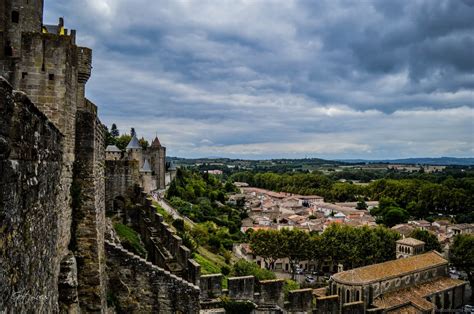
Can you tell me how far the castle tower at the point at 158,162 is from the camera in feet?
232

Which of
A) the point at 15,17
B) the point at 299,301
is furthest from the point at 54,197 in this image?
the point at 299,301

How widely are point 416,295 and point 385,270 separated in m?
4.38

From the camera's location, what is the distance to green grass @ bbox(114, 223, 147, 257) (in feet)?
62.2

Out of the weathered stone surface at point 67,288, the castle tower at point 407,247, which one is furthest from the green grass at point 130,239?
the castle tower at point 407,247

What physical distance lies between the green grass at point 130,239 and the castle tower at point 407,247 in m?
51.4

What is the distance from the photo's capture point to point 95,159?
12969 millimetres

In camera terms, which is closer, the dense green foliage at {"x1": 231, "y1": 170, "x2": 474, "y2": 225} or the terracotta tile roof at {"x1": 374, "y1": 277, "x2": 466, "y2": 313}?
the terracotta tile roof at {"x1": 374, "y1": 277, "x2": 466, "y2": 313}

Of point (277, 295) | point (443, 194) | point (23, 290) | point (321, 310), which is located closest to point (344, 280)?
point (321, 310)

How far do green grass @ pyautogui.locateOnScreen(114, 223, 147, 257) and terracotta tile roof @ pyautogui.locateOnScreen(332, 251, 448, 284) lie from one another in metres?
29.4

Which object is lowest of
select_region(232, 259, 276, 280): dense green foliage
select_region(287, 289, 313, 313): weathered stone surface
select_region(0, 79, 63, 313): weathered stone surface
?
select_region(232, 259, 276, 280): dense green foliage

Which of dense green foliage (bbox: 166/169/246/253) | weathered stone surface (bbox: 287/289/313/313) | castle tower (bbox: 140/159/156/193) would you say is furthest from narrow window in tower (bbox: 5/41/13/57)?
castle tower (bbox: 140/159/156/193)

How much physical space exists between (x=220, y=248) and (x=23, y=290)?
156 ft

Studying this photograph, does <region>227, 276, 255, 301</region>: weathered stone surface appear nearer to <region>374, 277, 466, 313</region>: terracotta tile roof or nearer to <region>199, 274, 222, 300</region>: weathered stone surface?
<region>199, 274, 222, 300</region>: weathered stone surface

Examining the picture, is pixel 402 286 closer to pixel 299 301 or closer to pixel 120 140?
pixel 299 301
